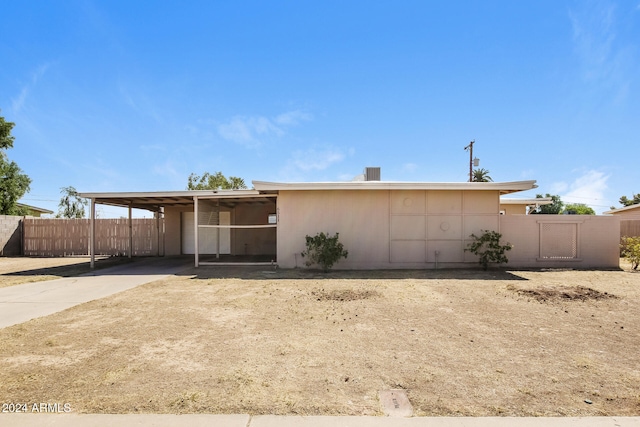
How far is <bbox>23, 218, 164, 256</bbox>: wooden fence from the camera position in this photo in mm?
15672

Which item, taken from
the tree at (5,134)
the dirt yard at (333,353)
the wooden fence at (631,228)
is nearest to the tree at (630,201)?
the wooden fence at (631,228)

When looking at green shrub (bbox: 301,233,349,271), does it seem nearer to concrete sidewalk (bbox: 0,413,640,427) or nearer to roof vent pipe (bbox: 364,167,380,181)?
roof vent pipe (bbox: 364,167,380,181)

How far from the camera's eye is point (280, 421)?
7.67 ft

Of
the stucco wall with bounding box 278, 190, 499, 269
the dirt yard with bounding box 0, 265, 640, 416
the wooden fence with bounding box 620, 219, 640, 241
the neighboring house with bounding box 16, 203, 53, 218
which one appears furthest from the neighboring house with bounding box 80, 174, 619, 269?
the neighboring house with bounding box 16, 203, 53, 218

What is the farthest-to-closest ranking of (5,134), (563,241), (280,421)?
(5,134) → (563,241) → (280,421)

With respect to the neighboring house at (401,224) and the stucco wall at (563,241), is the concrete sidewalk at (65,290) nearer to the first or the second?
the neighboring house at (401,224)

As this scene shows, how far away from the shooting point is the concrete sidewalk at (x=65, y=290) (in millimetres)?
5512

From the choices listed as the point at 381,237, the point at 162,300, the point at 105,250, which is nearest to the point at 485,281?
the point at 381,237

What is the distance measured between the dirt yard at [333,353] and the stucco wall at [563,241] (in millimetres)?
4128

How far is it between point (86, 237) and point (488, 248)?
60.4 ft

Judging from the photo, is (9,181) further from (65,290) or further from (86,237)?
(65,290)

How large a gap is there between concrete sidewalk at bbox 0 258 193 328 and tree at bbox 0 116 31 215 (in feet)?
56.7

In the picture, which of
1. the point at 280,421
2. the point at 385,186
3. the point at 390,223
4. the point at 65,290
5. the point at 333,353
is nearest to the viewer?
the point at 280,421

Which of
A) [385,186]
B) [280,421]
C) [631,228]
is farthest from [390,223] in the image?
[631,228]
